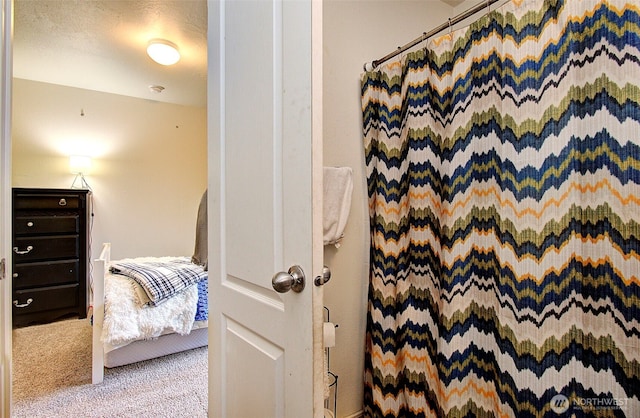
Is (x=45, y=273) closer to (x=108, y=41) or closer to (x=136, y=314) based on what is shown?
(x=136, y=314)

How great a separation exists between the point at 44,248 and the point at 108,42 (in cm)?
200

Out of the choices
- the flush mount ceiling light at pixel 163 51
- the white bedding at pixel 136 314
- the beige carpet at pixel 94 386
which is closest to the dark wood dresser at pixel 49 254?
the beige carpet at pixel 94 386

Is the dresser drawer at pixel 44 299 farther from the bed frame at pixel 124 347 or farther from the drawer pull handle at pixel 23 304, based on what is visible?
the bed frame at pixel 124 347

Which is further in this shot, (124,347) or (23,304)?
(23,304)

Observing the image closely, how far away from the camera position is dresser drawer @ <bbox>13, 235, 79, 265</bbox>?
2732 millimetres

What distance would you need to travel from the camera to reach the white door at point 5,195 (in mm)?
1044

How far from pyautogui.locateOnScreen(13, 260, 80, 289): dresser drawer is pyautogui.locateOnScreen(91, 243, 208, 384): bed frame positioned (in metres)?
1.20

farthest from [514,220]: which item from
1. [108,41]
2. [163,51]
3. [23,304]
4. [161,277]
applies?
[23,304]

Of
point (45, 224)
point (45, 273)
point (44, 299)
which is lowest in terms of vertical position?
point (44, 299)

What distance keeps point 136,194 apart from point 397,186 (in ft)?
11.5

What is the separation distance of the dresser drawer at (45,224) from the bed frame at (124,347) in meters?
1.21

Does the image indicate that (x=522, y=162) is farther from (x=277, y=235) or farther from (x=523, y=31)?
(x=277, y=235)

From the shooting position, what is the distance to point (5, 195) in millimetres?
1064

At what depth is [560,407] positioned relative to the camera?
35.5 inches
